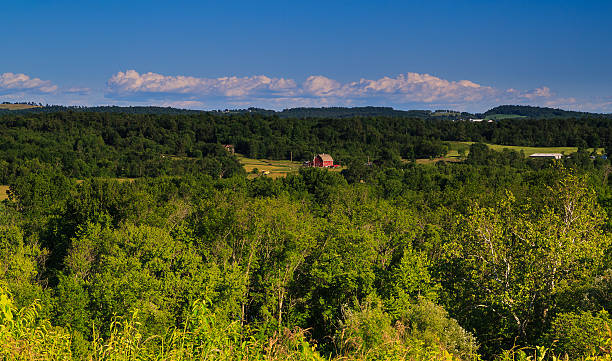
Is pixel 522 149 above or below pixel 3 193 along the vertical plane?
Result: above

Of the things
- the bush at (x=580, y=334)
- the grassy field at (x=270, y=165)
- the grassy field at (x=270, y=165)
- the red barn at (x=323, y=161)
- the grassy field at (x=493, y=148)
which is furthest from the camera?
the grassy field at (x=493, y=148)

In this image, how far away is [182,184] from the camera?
6862cm

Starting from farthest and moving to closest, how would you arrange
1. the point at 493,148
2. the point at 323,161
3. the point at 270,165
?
the point at 493,148, the point at 270,165, the point at 323,161

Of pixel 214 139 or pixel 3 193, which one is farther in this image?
pixel 214 139

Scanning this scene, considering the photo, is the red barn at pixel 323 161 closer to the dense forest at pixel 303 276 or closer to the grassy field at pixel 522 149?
the grassy field at pixel 522 149

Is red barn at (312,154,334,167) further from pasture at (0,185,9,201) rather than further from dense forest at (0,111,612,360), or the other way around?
pasture at (0,185,9,201)

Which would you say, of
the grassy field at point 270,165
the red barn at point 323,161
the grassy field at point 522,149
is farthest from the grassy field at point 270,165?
the grassy field at point 522,149

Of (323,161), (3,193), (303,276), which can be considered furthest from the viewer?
(323,161)

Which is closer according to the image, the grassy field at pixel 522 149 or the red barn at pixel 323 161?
the red barn at pixel 323 161

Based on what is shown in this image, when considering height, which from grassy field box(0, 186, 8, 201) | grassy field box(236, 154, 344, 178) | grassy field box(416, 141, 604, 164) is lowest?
grassy field box(0, 186, 8, 201)

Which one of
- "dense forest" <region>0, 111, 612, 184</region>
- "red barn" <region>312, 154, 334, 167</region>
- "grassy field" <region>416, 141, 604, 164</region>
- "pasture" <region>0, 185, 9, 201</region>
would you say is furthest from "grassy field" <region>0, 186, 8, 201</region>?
"grassy field" <region>416, 141, 604, 164</region>

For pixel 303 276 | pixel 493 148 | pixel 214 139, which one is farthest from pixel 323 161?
pixel 303 276

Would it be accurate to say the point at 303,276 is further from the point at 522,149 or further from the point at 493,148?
the point at 522,149

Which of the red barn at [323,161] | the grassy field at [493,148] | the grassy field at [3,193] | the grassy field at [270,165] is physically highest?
the grassy field at [493,148]
